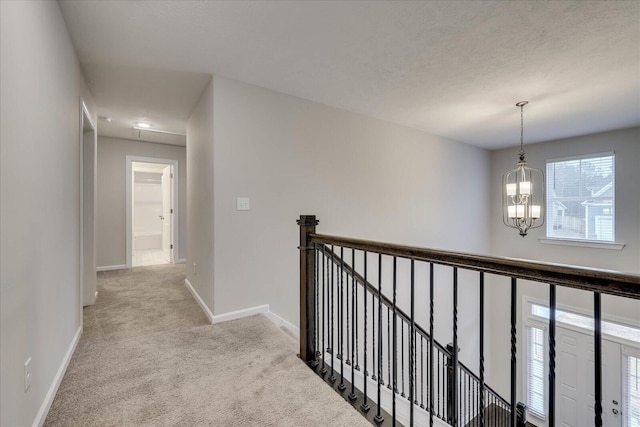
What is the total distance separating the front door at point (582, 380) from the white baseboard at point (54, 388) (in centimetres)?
621

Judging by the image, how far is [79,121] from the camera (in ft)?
7.97

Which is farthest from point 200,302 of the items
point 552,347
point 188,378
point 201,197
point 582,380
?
point 582,380

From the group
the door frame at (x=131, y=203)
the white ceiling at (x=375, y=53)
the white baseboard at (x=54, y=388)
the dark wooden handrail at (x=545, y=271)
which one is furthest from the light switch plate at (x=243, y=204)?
the door frame at (x=131, y=203)

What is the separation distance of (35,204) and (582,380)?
694 centimetres

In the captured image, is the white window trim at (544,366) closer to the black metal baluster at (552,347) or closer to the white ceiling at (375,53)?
the white ceiling at (375,53)

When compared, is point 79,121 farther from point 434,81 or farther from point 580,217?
point 580,217

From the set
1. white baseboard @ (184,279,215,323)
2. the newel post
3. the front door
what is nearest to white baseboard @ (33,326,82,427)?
white baseboard @ (184,279,215,323)

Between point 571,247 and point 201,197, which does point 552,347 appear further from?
point 571,247

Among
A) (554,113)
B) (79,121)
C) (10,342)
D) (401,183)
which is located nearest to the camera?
(10,342)

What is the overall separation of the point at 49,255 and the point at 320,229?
7.63 feet

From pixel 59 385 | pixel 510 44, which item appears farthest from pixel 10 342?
pixel 510 44

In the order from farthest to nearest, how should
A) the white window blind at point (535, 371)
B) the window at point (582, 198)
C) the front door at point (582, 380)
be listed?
the white window blind at point (535, 371), the window at point (582, 198), the front door at point (582, 380)

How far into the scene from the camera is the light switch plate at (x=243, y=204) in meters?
2.76

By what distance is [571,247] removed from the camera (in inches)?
192
